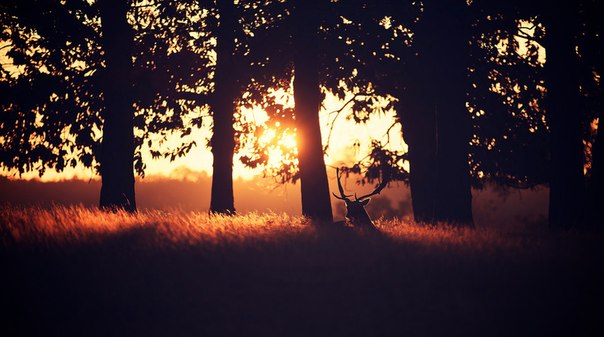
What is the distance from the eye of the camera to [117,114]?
14922 millimetres

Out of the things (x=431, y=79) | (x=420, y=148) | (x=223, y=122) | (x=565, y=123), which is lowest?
(x=420, y=148)

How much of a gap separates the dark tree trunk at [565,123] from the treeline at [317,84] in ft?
0.11

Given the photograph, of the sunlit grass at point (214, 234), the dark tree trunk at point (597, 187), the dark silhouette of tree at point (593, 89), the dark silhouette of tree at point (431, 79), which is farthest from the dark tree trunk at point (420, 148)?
the sunlit grass at point (214, 234)

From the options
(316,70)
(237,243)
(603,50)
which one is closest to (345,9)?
(316,70)

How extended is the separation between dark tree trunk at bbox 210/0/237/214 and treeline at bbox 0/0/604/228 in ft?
0.14

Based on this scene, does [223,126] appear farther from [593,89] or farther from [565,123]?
[593,89]

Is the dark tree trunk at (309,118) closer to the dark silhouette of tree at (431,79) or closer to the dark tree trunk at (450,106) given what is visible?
the dark silhouette of tree at (431,79)

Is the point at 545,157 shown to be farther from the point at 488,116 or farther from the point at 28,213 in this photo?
the point at 28,213

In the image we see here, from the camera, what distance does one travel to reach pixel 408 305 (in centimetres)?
754

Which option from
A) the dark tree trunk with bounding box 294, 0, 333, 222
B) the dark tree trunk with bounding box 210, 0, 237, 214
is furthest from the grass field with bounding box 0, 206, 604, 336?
the dark tree trunk with bounding box 210, 0, 237, 214

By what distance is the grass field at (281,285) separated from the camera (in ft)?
23.4

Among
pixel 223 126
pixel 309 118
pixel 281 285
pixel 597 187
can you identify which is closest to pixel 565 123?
pixel 597 187

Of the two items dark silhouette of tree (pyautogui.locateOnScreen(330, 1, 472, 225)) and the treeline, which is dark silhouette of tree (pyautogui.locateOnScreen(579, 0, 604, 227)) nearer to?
the treeline

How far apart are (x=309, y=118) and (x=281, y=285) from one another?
21.8 ft
